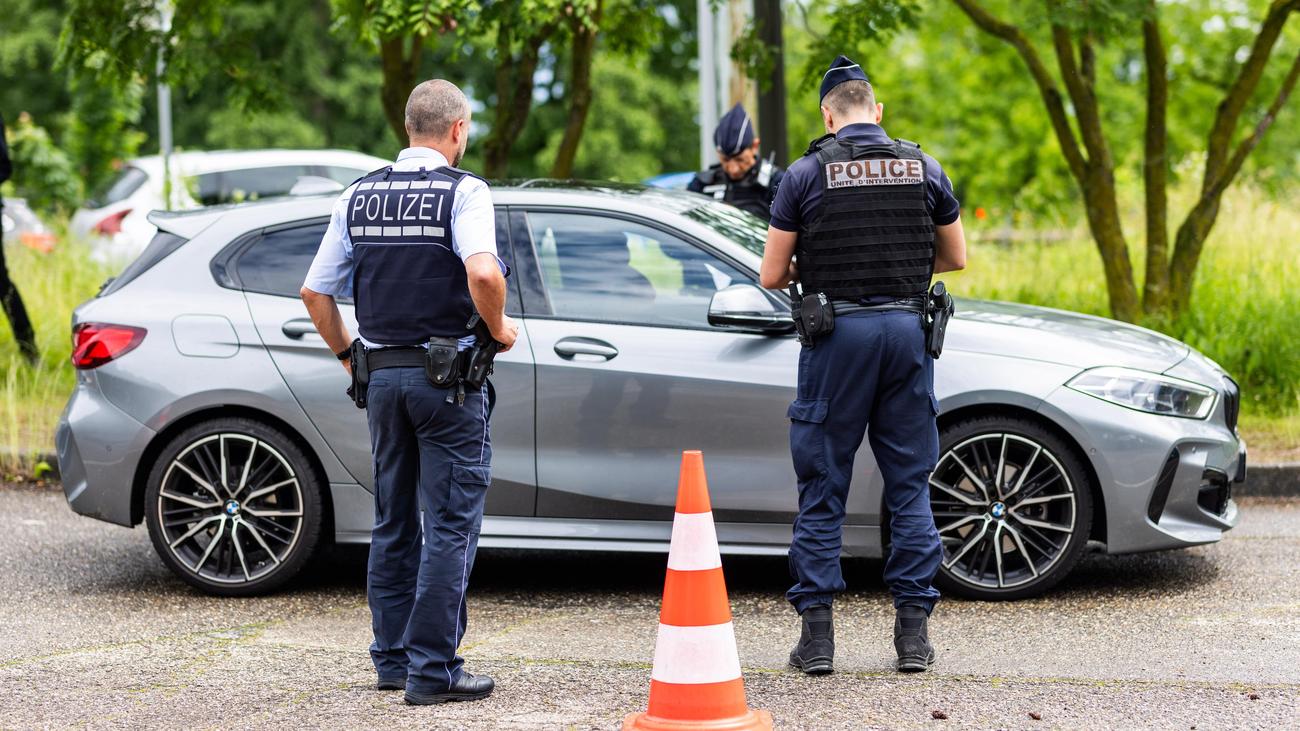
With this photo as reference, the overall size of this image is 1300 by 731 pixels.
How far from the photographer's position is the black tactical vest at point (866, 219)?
4648mm

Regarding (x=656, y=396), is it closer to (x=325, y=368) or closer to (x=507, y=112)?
(x=325, y=368)

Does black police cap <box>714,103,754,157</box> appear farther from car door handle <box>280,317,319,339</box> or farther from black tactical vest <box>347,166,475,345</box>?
black tactical vest <box>347,166,475,345</box>

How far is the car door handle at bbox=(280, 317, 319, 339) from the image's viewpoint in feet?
19.2

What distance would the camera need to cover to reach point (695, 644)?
13.0 ft

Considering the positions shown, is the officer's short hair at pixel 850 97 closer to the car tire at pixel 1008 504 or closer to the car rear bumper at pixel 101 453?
the car tire at pixel 1008 504

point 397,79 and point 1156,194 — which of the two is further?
point 397,79

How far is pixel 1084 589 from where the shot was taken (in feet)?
19.4

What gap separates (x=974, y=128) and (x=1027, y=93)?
270cm

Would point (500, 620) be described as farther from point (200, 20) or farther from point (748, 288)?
point (200, 20)

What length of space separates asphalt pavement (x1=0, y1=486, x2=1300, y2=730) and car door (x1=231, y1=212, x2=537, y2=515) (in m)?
0.55

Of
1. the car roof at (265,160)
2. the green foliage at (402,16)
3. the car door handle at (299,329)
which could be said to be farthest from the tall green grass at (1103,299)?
the car roof at (265,160)

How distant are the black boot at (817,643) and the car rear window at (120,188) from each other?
480 inches

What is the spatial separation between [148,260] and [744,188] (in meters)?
3.30

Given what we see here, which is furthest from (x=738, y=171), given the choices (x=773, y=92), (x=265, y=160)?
(x=265, y=160)
